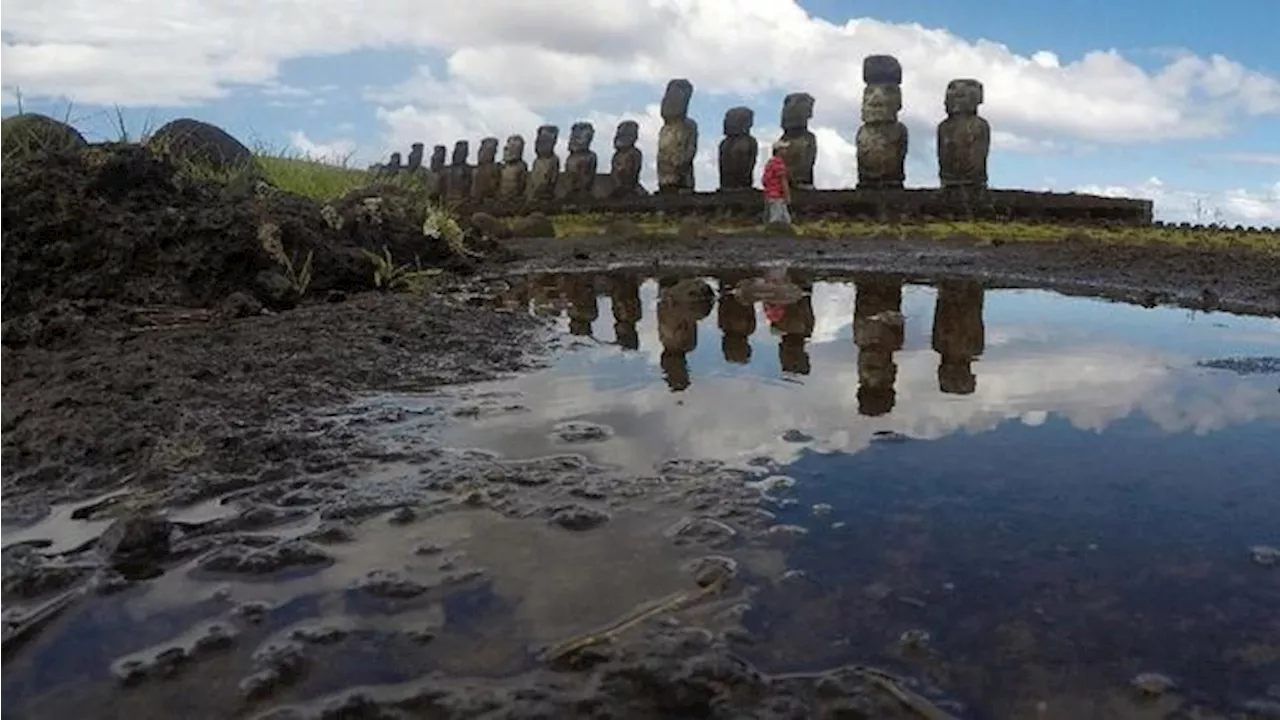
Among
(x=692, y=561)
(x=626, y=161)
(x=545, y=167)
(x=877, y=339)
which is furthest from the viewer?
(x=545, y=167)

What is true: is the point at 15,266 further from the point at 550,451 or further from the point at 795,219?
the point at 795,219

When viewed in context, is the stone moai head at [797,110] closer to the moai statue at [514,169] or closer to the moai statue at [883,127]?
the moai statue at [883,127]

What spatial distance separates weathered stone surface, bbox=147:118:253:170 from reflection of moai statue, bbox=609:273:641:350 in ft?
11.3

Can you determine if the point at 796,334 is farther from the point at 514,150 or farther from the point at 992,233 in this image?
the point at 514,150

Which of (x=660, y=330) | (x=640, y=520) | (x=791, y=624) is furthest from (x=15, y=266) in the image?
(x=791, y=624)

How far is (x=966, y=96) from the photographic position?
13.7 metres

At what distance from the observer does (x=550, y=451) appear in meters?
2.59

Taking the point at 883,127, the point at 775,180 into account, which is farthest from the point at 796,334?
the point at 883,127

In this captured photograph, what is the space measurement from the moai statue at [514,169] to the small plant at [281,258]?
689 inches

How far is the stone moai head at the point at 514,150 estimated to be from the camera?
914 inches

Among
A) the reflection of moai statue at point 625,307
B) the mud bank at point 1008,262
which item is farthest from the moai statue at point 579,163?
the reflection of moai statue at point 625,307

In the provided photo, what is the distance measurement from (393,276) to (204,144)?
4.02 meters

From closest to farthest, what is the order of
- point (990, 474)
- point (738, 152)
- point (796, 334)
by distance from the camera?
1. point (990, 474)
2. point (796, 334)
3. point (738, 152)

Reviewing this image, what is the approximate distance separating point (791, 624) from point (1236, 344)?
134 inches
